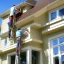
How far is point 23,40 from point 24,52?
1027 millimetres

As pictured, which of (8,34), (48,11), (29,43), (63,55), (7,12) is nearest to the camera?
(63,55)

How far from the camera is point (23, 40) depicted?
17.1 meters

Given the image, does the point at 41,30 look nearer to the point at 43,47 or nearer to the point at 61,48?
the point at 43,47

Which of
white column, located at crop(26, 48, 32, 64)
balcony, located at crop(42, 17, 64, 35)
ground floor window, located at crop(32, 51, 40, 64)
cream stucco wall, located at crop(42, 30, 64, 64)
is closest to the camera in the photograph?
balcony, located at crop(42, 17, 64, 35)

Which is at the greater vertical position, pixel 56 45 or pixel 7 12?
pixel 7 12

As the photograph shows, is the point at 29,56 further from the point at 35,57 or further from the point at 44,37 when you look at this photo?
the point at 44,37

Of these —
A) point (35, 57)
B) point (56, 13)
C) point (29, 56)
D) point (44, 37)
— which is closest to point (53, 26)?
point (56, 13)

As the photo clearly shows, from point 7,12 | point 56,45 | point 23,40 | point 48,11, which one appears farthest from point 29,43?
point 7,12

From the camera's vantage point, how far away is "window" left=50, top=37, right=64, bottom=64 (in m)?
15.5

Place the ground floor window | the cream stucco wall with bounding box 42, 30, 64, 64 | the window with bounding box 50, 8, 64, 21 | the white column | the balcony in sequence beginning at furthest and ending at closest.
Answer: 1. the ground floor window
2. the window with bounding box 50, 8, 64, 21
3. the cream stucco wall with bounding box 42, 30, 64, 64
4. the white column
5. the balcony

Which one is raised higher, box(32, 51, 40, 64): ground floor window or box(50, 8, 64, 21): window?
box(50, 8, 64, 21): window

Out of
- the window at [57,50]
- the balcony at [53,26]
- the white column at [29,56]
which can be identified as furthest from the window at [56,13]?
the white column at [29,56]

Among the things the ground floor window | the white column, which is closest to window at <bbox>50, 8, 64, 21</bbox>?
the ground floor window

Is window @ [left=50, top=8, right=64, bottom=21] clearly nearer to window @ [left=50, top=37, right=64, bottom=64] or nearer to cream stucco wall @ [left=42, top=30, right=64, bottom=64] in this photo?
cream stucco wall @ [left=42, top=30, right=64, bottom=64]
